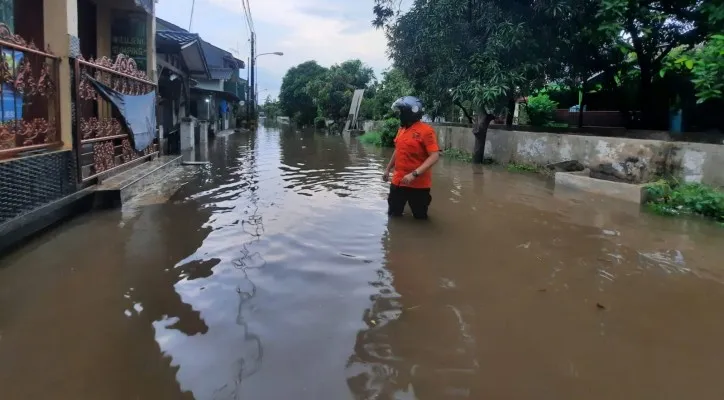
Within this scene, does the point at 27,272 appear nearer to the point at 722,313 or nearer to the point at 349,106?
the point at 722,313

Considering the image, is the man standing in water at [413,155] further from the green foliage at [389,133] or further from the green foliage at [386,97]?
the green foliage at [386,97]

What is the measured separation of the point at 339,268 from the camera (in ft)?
15.5

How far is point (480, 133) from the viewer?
1533 centimetres

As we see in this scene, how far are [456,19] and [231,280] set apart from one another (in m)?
10.3

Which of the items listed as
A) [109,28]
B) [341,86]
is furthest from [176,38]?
[341,86]

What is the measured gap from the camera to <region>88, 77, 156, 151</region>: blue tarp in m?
8.14

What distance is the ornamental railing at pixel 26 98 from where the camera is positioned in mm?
5312

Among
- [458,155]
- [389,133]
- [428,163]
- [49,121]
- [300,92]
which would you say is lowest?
[458,155]

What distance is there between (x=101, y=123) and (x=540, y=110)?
14.9 meters

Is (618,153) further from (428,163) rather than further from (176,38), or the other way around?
(176,38)

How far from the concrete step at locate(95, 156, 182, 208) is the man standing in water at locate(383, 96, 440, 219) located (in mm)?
3862

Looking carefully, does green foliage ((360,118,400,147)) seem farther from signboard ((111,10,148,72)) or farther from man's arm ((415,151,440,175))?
man's arm ((415,151,440,175))

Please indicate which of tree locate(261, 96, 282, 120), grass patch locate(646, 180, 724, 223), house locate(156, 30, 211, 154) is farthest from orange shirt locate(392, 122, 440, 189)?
tree locate(261, 96, 282, 120)

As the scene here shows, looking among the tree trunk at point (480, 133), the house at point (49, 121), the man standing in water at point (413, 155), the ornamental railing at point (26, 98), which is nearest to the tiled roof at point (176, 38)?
the house at point (49, 121)
